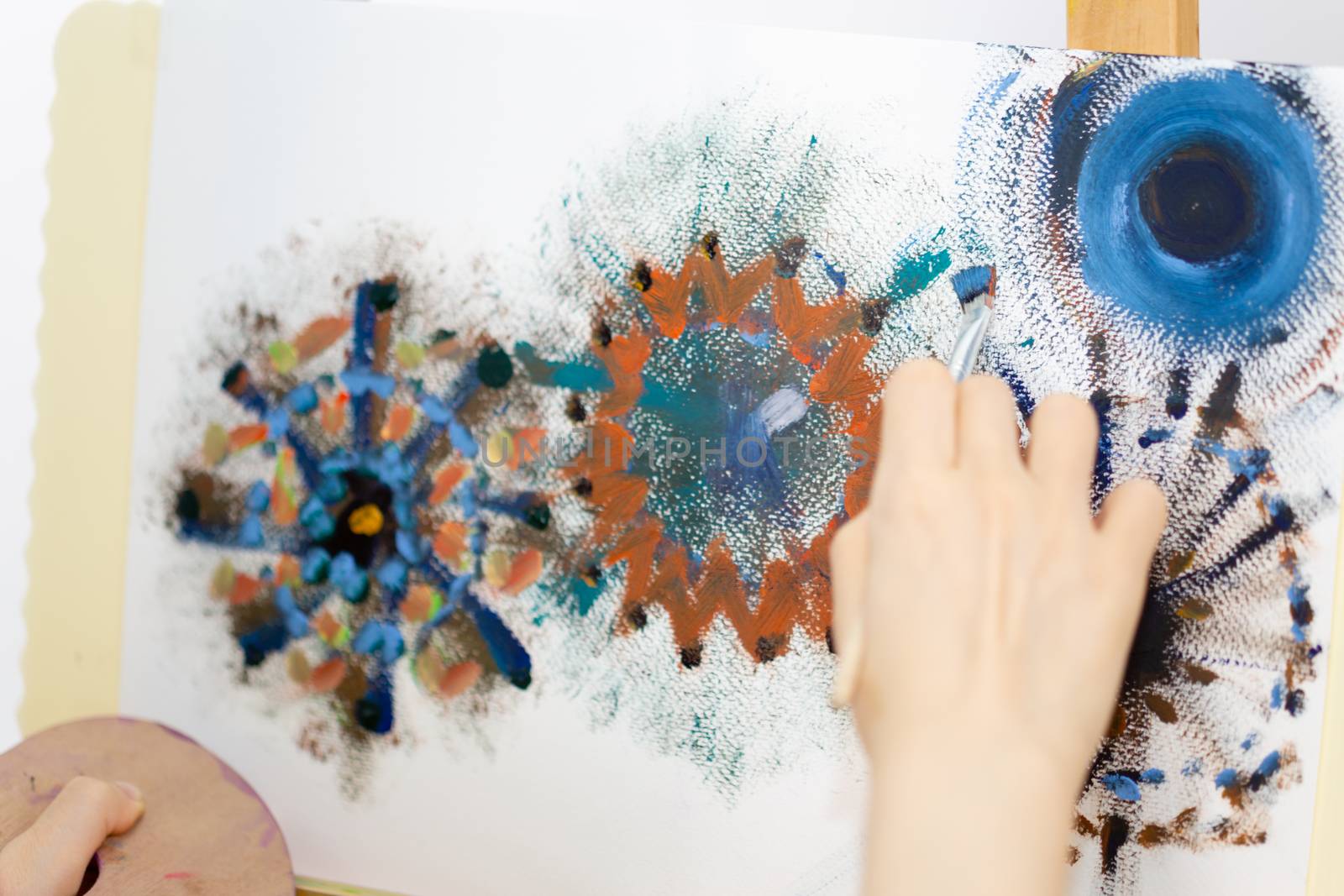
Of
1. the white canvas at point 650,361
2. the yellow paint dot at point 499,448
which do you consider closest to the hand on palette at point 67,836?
the white canvas at point 650,361

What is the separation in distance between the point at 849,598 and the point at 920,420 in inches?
4.3

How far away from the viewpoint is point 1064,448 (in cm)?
54

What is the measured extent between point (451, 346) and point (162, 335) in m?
0.31

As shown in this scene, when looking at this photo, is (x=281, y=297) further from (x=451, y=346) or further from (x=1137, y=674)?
(x=1137, y=674)

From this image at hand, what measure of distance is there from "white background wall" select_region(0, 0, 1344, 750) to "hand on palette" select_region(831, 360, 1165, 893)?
0.47 meters

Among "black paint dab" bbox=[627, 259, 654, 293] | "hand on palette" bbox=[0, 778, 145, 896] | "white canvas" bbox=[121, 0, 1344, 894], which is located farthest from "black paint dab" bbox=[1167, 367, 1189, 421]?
"hand on palette" bbox=[0, 778, 145, 896]

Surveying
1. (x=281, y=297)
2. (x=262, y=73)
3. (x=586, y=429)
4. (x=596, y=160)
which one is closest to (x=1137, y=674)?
(x=586, y=429)

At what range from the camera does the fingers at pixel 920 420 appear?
521mm

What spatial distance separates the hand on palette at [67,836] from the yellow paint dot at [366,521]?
0.30m

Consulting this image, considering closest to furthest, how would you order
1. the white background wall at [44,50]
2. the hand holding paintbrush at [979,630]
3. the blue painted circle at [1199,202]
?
1. the hand holding paintbrush at [979,630]
2. the blue painted circle at [1199,202]
3. the white background wall at [44,50]

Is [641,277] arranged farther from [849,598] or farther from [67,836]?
[67,836]

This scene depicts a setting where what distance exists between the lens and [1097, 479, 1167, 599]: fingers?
1.73ft

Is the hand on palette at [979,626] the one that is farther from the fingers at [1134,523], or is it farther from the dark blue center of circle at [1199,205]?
the dark blue center of circle at [1199,205]

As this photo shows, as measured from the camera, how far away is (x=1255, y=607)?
2.36ft
